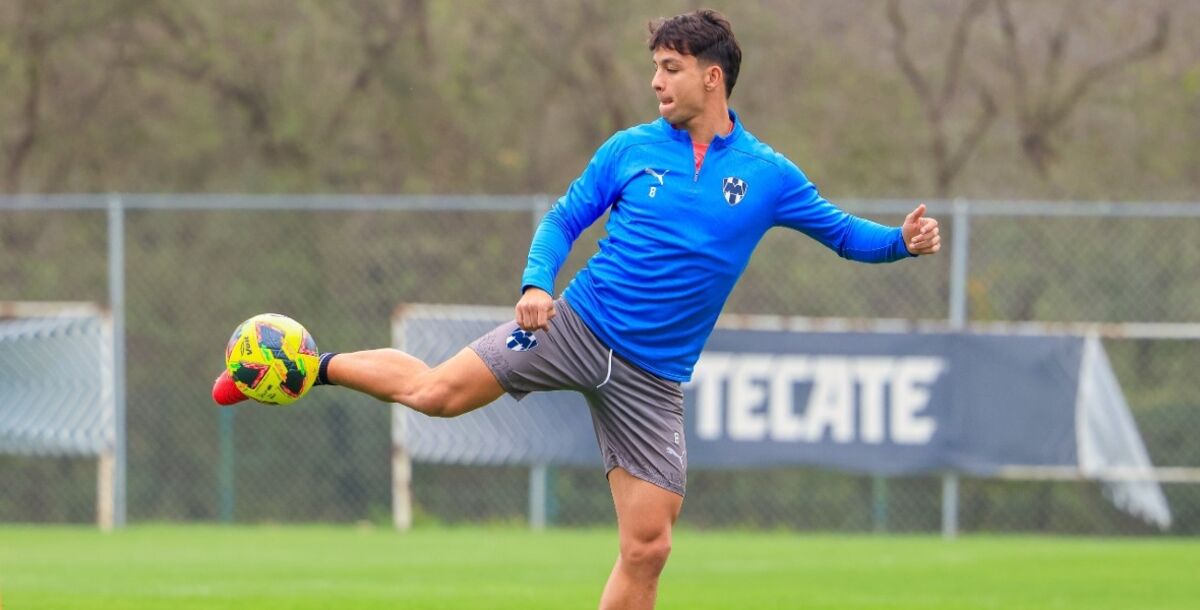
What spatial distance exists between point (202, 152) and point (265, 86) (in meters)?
0.94

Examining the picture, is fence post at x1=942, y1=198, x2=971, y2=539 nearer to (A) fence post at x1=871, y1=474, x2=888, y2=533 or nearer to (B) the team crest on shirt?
(A) fence post at x1=871, y1=474, x2=888, y2=533

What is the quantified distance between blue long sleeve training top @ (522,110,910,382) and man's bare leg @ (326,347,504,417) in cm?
41

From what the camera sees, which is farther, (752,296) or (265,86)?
(265,86)

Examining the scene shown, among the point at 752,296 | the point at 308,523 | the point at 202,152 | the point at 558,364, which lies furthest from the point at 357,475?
the point at 558,364

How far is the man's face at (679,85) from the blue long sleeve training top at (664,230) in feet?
0.26

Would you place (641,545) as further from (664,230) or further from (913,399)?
(913,399)

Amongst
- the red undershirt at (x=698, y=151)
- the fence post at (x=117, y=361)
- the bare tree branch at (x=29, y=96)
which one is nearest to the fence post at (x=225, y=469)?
the fence post at (x=117, y=361)

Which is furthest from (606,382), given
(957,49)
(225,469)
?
(957,49)

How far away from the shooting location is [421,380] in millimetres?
6121

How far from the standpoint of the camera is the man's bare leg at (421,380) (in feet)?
19.8

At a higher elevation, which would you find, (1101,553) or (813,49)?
(813,49)

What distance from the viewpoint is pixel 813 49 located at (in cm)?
1897

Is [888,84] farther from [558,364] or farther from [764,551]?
[558,364]

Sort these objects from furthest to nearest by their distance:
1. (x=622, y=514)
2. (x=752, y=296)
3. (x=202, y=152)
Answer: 1. (x=202, y=152)
2. (x=752, y=296)
3. (x=622, y=514)
